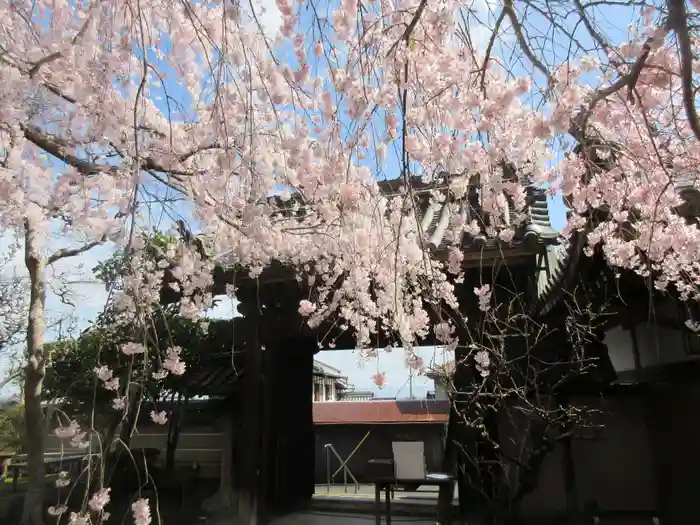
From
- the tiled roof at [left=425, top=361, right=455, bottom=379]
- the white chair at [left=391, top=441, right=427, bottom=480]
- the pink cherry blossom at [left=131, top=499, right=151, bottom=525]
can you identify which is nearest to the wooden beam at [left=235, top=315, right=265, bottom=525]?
the white chair at [left=391, top=441, right=427, bottom=480]

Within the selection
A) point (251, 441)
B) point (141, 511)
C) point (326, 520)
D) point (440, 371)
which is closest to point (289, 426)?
point (251, 441)

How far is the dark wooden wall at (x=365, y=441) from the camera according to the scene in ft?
42.0

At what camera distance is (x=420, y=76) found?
2.58 metres

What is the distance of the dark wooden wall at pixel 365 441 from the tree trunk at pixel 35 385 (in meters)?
8.93

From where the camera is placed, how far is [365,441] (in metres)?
13.1

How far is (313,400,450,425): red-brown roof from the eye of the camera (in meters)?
12.8

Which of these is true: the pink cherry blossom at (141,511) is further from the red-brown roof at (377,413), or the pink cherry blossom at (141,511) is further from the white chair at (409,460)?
the red-brown roof at (377,413)

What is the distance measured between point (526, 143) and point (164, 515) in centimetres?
616

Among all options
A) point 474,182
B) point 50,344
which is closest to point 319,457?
point 50,344

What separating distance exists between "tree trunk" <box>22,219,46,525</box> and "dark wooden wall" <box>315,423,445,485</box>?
29.3 ft

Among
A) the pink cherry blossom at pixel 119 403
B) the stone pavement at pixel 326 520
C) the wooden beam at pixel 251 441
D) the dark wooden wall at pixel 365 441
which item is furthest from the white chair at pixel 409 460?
the dark wooden wall at pixel 365 441

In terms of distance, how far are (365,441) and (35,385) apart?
386 inches

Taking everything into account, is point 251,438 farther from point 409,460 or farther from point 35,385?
point 35,385

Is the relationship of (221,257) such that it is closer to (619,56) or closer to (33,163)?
(33,163)
